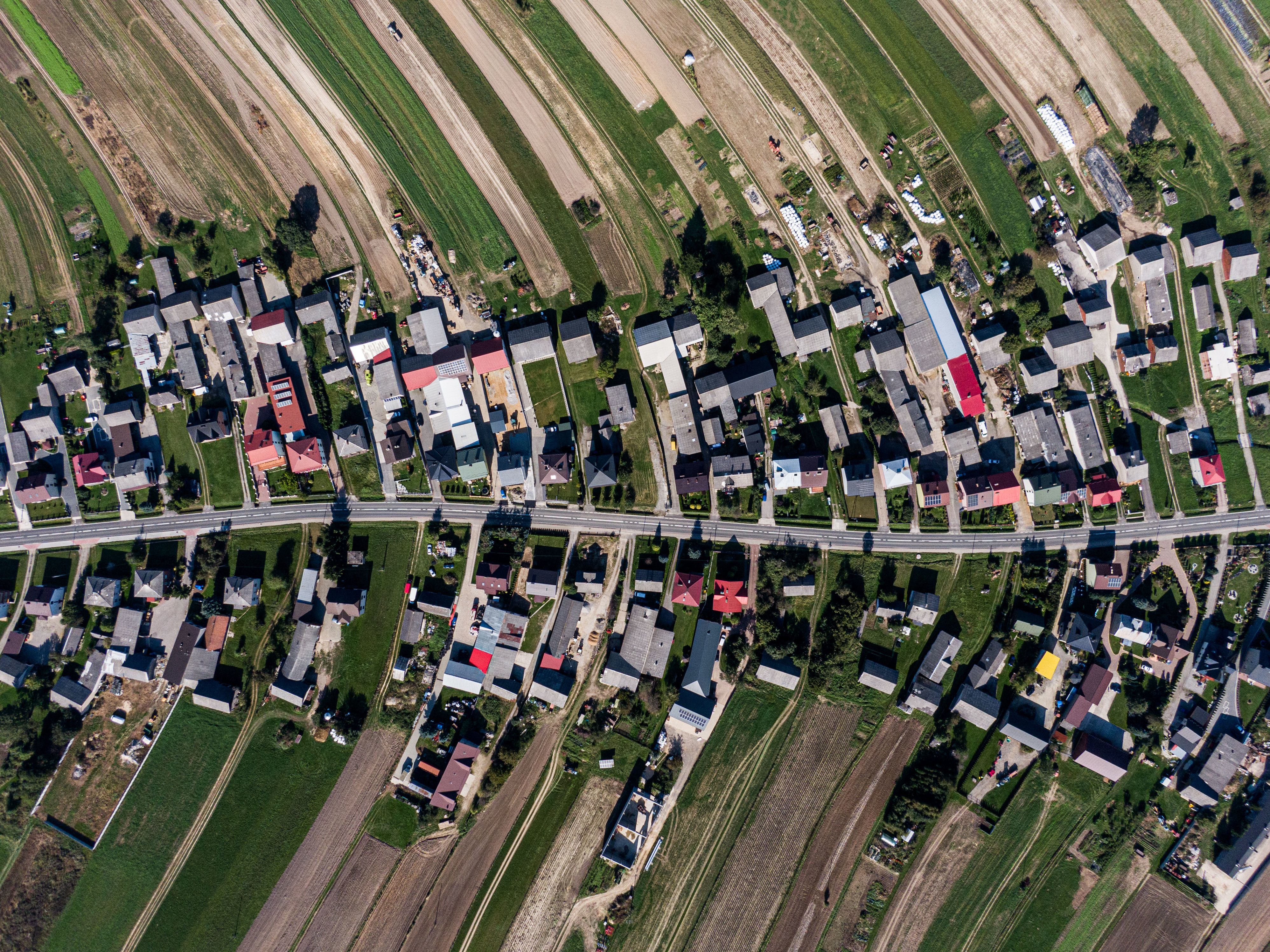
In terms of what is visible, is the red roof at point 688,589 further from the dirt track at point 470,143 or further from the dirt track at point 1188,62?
the dirt track at point 1188,62

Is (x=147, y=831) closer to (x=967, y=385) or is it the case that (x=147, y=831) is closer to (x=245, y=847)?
(x=245, y=847)

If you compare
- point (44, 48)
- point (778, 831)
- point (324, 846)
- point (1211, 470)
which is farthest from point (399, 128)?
point (1211, 470)

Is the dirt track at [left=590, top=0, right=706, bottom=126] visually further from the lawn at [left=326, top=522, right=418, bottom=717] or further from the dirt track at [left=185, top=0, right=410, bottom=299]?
the lawn at [left=326, top=522, right=418, bottom=717]

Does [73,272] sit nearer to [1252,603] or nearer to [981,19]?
[981,19]

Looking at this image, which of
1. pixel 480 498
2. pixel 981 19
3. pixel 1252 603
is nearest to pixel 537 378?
pixel 480 498

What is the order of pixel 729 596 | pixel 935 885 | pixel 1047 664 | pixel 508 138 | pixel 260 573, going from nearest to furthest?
pixel 1047 664, pixel 729 596, pixel 508 138, pixel 935 885, pixel 260 573

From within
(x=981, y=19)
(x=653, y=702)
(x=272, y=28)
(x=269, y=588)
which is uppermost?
(x=981, y=19)
